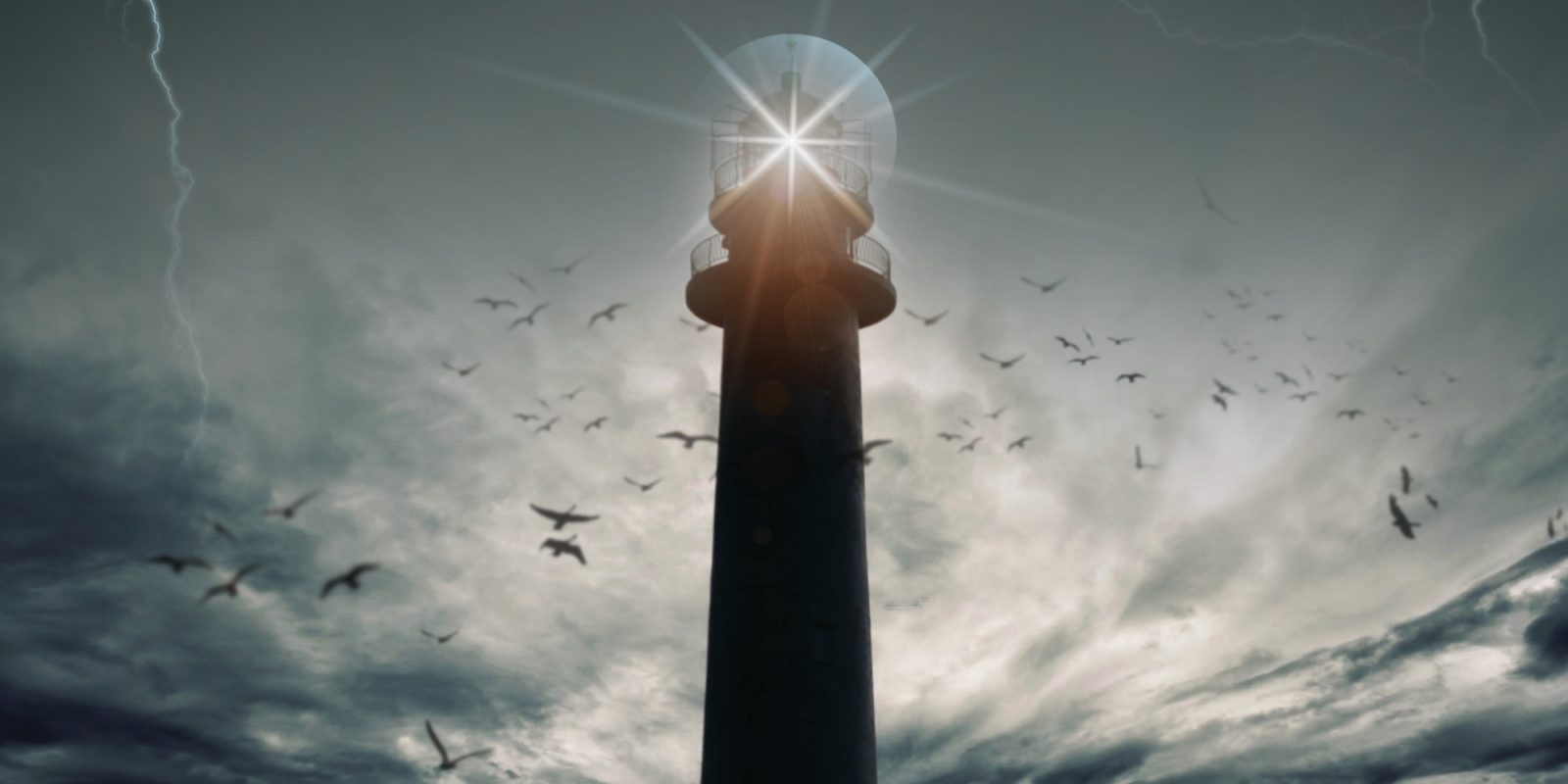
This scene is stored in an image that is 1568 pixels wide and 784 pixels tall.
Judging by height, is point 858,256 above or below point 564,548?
above

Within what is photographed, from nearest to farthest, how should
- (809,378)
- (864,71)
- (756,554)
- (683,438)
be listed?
(683,438) → (756,554) → (809,378) → (864,71)

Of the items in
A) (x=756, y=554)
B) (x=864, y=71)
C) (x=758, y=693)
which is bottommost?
(x=758, y=693)

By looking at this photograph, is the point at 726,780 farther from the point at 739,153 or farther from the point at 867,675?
the point at 739,153

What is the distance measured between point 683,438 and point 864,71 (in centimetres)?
1683

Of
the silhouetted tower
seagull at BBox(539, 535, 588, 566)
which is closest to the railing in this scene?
the silhouetted tower

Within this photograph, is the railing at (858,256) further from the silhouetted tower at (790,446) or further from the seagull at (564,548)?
the seagull at (564,548)

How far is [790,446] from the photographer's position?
30.5 metres

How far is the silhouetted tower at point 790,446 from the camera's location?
27375 millimetres

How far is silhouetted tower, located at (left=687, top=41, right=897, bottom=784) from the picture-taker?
27375 mm

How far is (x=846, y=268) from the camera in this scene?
1334 inches

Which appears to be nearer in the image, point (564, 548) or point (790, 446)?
point (564, 548)

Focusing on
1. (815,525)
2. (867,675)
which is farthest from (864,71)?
(867,675)

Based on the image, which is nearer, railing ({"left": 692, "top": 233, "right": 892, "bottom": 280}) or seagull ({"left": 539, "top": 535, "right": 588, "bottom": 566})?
seagull ({"left": 539, "top": 535, "right": 588, "bottom": 566})

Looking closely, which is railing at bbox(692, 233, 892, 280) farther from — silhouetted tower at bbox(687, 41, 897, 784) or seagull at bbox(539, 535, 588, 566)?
seagull at bbox(539, 535, 588, 566)
